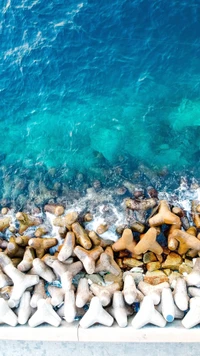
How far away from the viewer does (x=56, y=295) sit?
36.5ft

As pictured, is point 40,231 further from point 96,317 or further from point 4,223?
point 96,317

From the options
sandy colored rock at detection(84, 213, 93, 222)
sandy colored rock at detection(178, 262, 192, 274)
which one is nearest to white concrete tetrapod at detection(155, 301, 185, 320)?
sandy colored rock at detection(178, 262, 192, 274)

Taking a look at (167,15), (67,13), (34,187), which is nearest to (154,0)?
(167,15)

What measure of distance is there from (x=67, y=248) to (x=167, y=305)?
13.2ft

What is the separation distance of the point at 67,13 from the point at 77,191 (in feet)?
31.5

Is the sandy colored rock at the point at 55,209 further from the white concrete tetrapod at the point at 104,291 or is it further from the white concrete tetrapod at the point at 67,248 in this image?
the white concrete tetrapod at the point at 104,291

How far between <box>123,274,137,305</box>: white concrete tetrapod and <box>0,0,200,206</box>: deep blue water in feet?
15.2

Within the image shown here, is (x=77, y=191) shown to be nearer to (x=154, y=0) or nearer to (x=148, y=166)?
(x=148, y=166)

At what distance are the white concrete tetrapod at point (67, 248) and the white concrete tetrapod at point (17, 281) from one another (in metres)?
1.13

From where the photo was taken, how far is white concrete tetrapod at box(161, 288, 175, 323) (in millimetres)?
9828

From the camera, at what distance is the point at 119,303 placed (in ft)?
34.6

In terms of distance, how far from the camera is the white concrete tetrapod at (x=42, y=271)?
1172cm

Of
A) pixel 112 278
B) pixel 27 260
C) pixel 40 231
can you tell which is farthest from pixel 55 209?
pixel 112 278

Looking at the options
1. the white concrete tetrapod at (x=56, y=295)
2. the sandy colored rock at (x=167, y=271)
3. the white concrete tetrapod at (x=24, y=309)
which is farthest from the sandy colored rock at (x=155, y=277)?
the white concrete tetrapod at (x=24, y=309)
